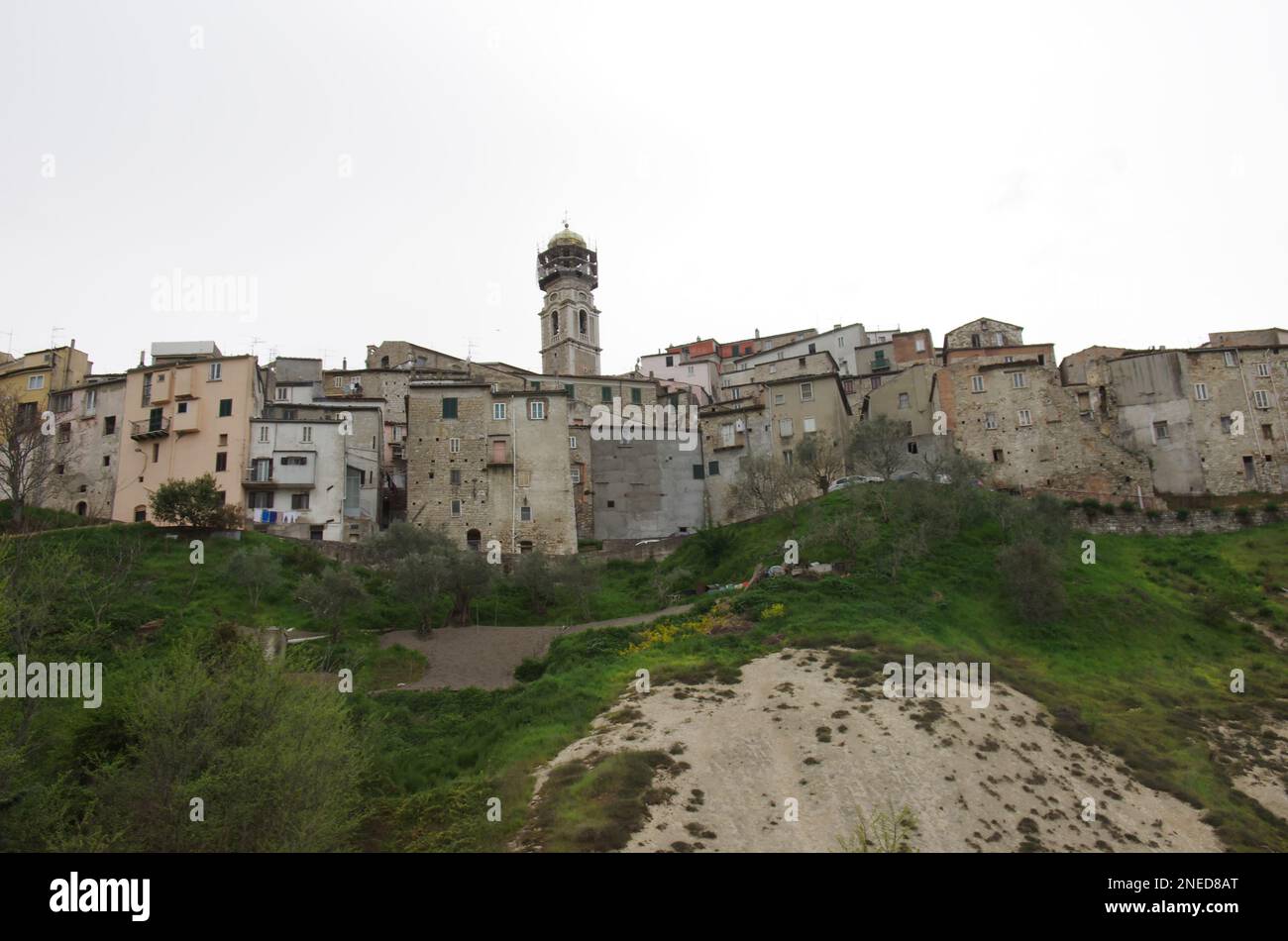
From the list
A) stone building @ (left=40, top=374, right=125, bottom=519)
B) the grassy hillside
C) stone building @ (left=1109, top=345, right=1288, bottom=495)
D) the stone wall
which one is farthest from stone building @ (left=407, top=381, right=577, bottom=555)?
stone building @ (left=1109, top=345, right=1288, bottom=495)

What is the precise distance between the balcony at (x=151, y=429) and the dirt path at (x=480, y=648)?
26.5 m

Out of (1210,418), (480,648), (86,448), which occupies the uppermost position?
(86,448)

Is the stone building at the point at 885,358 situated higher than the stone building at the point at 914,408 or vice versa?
the stone building at the point at 885,358

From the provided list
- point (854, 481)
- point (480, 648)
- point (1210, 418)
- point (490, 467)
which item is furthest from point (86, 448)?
point (1210, 418)

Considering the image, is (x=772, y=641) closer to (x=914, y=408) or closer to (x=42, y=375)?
(x=914, y=408)

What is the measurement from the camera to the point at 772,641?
38.3 m

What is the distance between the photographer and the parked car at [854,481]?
58906mm

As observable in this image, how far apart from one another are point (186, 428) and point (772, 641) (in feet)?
140

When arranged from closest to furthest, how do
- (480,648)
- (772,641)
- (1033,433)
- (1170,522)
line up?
(772,641) < (480,648) < (1170,522) < (1033,433)

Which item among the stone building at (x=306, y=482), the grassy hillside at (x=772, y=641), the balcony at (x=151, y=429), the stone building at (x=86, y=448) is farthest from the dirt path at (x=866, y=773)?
the stone building at (x=86, y=448)

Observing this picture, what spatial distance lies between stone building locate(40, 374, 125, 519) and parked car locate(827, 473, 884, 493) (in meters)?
46.7

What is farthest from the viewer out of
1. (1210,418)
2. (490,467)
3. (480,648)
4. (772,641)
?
(490,467)

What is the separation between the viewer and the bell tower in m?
98.9

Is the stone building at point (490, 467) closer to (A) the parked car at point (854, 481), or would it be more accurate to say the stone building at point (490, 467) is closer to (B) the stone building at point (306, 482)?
(B) the stone building at point (306, 482)
